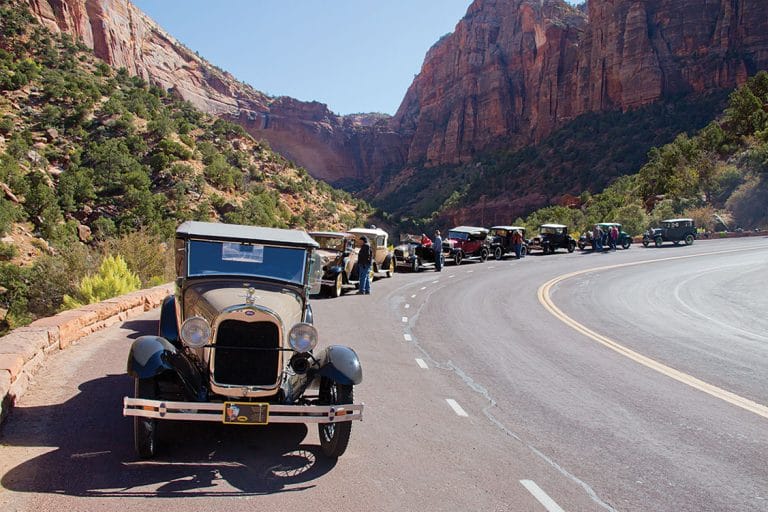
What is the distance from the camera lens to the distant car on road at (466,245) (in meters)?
33.0

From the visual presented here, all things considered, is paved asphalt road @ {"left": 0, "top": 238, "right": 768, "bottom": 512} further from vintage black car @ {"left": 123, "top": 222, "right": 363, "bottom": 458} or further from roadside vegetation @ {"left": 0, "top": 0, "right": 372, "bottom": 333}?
roadside vegetation @ {"left": 0, "top": 0, "right": 372, "bottom": 333}

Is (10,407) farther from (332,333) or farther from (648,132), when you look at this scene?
(648,132)

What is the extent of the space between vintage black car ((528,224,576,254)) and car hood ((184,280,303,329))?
115 ft

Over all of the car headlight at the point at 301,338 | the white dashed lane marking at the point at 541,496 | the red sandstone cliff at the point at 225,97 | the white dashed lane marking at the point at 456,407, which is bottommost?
the white dashed lane marking at the point at 456,407

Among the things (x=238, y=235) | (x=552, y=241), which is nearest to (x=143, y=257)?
(x=238, y=235)

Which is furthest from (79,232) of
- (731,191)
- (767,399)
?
(731,191)

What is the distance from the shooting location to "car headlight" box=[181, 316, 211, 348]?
536cm

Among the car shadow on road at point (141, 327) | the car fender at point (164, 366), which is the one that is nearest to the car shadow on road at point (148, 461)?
the car fender at point (164, 366)

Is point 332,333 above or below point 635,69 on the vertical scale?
below

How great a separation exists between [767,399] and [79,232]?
28994 mm

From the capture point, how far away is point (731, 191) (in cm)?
4972

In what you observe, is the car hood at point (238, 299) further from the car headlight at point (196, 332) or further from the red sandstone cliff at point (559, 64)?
the red sandstone cliff at point (559, 64)

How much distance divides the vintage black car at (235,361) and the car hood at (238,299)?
0.04 ft

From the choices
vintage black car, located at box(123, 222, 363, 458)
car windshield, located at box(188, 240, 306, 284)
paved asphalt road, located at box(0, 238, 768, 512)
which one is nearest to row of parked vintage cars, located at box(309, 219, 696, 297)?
paved asphalt road, located at box(0, 238, 768, 512)
